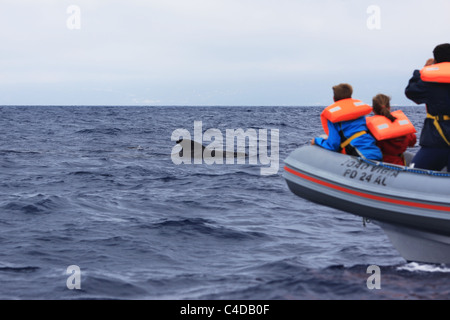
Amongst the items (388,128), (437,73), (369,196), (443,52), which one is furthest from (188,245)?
(443,52)

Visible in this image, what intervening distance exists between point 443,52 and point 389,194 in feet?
5.44

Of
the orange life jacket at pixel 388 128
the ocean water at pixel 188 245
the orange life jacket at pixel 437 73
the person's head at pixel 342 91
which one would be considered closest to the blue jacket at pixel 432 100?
the orange life jacket at pixel 437 73

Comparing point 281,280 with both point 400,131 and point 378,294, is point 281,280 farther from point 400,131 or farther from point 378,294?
point 400,131

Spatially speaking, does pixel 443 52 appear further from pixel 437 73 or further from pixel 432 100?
pixel 432 100

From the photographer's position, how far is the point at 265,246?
801 cm

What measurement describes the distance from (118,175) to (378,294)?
1109 centimetres

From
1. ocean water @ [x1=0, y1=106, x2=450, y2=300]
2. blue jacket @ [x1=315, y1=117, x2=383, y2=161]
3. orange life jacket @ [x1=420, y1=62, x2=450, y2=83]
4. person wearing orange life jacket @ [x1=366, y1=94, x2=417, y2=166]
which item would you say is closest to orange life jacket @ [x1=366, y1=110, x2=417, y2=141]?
person wearing orange life jacket @ [x1=366, y1=94, x2=417, y2=166]

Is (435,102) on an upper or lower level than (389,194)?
upper

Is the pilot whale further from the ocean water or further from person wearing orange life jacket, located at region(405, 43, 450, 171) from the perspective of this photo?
person wearing orange life jacket, located at region(405, 43, 450, 171)

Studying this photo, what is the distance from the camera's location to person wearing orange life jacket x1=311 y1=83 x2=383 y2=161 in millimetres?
6500

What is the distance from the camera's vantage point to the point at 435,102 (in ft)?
20.4

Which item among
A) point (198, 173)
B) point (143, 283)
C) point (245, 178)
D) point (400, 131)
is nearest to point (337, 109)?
point (400, 131)

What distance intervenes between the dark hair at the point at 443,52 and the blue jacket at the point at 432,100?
0.88ft

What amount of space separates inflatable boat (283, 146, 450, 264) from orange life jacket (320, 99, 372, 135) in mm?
478
